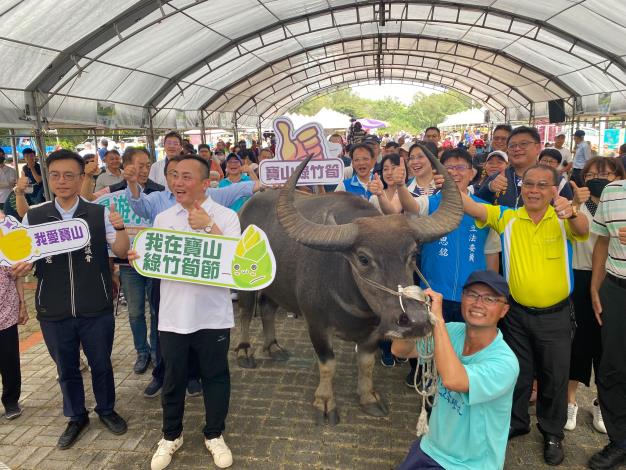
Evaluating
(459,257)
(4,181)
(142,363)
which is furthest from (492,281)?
(4,181)

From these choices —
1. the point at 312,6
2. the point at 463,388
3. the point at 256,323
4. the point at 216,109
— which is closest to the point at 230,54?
the point at 312,6

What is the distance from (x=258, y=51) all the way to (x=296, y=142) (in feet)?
43.9

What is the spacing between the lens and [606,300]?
10.0 ft

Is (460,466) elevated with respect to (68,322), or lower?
lower

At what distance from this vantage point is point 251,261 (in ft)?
9.74

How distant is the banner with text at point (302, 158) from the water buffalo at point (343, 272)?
9.6 inches

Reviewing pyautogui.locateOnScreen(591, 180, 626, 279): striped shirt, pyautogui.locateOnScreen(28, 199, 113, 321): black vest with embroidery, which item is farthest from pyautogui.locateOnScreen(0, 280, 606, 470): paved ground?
pyautogui.locateOnScreen(591, 180, 626, 279): striped shirt

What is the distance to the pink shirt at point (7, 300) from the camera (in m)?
3.58

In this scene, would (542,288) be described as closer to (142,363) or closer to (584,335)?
(584,335)

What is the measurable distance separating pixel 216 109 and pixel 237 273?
65.0ft

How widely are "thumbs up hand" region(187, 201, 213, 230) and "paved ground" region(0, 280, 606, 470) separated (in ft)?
5.82

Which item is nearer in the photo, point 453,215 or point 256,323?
point 453,215

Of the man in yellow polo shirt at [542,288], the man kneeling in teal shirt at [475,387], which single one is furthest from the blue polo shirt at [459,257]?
the man kneeling in teal shirt at [475,387]

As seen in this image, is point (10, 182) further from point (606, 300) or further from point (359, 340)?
point (606, 300)
